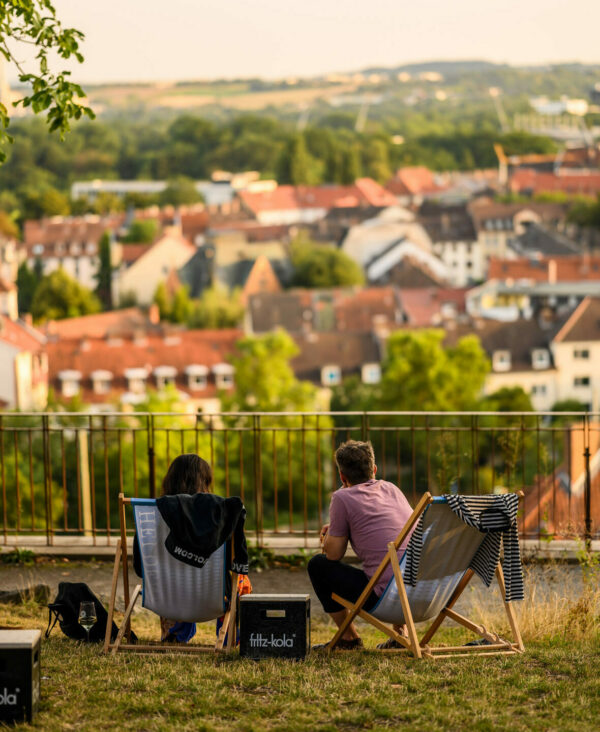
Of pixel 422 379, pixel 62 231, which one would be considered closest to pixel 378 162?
pixel 62 231

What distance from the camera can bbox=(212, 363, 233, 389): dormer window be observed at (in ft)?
213

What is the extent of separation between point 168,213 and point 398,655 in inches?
5517

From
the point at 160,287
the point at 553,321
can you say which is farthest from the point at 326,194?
the point at 553,321

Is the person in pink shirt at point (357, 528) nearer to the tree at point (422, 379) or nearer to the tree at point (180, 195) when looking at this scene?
the tree at point (422, 379)

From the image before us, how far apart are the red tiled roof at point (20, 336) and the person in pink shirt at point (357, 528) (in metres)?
55.2

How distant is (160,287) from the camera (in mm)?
97500

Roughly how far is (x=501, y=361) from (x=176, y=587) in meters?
63.5

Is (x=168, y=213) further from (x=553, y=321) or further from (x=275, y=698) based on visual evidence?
(x=275, y=698)

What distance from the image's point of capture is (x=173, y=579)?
5.62m

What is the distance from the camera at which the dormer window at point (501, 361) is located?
222 ft

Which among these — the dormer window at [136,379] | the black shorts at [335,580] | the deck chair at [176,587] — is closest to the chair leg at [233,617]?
the deck chair at [176,587]

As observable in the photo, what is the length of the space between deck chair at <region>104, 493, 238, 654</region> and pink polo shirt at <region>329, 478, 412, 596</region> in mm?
562

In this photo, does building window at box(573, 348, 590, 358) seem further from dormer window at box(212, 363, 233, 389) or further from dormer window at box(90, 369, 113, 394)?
dormer window at box(90, 369, 113, 394)

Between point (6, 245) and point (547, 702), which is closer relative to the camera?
point (547, 702)
